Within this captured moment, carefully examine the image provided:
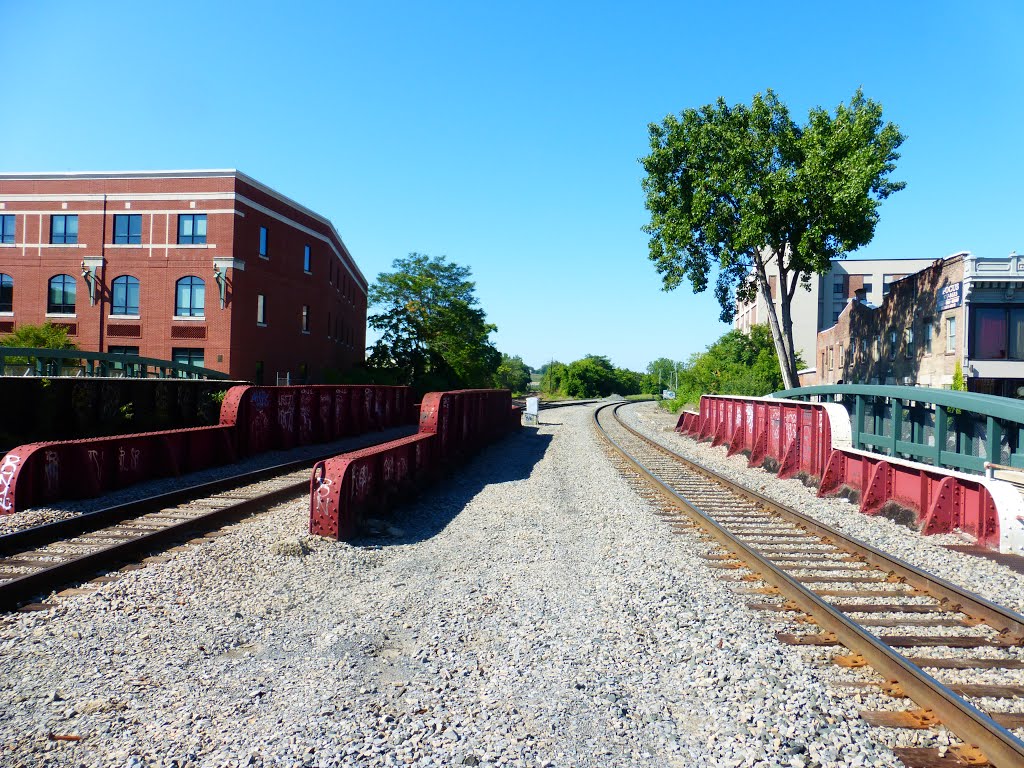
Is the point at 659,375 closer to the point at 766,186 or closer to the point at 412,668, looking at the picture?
the point at 766,186

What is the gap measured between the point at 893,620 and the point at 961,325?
26.8m

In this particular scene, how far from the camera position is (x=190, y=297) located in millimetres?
34844

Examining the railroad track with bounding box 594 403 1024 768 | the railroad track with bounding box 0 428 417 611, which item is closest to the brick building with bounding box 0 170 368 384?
the railroad track with bounding box 0 428 417 611

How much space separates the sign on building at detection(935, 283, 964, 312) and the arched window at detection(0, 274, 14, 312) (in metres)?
46.9

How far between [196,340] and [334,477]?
30.5m

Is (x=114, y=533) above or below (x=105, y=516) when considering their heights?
below

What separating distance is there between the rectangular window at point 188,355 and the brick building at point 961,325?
3529 cm

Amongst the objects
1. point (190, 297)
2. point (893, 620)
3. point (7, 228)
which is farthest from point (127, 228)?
point (893, 620)

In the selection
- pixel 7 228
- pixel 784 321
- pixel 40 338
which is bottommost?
pixel 40 338

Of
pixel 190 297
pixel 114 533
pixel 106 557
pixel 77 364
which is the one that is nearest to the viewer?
pixel 106 557

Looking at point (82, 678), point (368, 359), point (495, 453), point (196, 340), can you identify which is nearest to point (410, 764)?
point (82, 678)

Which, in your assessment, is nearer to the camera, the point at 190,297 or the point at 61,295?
the point at 190,297

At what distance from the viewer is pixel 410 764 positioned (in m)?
3.30

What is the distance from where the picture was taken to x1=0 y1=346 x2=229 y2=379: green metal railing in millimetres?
17453
